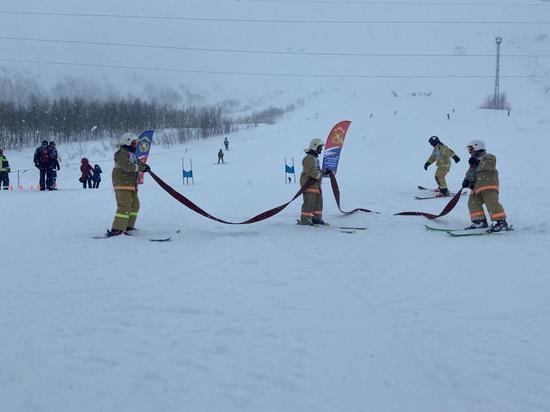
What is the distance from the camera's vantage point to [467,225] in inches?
372

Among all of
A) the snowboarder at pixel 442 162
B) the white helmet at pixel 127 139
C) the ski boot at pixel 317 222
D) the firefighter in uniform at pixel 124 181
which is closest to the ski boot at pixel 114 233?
the firefighter in uniform at pixel 124 181

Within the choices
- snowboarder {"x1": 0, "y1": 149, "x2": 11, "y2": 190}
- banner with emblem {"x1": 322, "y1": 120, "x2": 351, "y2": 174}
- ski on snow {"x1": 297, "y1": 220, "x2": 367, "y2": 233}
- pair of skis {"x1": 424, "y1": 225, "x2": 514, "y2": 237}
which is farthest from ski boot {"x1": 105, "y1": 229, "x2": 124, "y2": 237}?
snowboarder {"x1": 0, "y1": 149, "x2": 11, "y2": 190}

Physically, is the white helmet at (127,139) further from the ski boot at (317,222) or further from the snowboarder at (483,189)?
the snowboarder at (483,189)

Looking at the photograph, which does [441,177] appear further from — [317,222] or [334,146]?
[317,222]

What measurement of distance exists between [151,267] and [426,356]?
3.81 metres

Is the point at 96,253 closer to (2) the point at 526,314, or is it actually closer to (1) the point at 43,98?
(2) the point at 526,314

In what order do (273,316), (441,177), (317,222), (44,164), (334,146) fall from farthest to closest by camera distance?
(44,164)
(441,177)
(334,146)
(317,222)
(273,316)

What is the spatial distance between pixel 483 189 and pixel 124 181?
6236 mm

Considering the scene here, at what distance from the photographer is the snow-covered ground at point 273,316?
3.11m

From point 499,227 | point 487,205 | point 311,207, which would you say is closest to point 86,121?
point 311,207

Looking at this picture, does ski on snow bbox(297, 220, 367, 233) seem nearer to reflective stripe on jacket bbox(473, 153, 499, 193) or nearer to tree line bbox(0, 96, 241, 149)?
reflective stripe on jacket bbox(473, 153, 499, 193)

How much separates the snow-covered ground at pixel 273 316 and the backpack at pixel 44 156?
18.4 feet

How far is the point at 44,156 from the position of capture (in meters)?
15.7

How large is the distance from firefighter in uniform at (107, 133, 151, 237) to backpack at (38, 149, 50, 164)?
8468 millimetres
